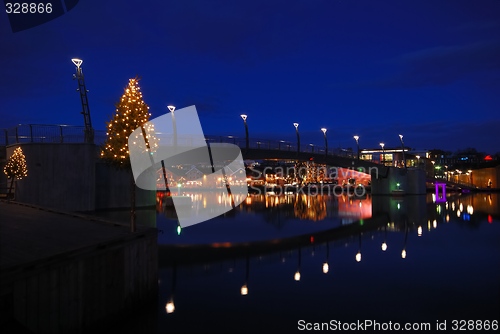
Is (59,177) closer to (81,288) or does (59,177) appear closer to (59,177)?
(59,177)

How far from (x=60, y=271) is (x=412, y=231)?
23.1 m

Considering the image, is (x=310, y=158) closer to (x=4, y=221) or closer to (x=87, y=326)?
(x=4, y=221)

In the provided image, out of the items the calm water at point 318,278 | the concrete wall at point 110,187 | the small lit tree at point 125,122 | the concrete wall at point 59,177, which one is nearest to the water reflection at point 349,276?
the calm water at point 318,278

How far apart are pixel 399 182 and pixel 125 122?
210 ft

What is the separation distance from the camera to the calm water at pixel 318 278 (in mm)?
10695

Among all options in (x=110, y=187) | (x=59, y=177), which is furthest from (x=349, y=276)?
(x=110, y=187)

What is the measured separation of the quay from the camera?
26.4 ft

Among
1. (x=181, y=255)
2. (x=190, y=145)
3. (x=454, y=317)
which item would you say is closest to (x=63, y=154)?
(x=190, y=145)

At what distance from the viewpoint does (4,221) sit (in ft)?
48.8

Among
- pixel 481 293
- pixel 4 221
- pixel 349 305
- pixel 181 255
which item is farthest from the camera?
pixel 181 255

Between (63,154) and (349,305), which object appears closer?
(349,305)

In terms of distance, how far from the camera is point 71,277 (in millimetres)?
8539

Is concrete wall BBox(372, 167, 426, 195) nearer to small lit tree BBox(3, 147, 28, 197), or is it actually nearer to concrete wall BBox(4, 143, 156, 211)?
concrete wall BBox(4, 143, 156, 211)

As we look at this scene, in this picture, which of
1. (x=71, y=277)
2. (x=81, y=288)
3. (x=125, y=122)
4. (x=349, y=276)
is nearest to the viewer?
(x=71, y=277)
